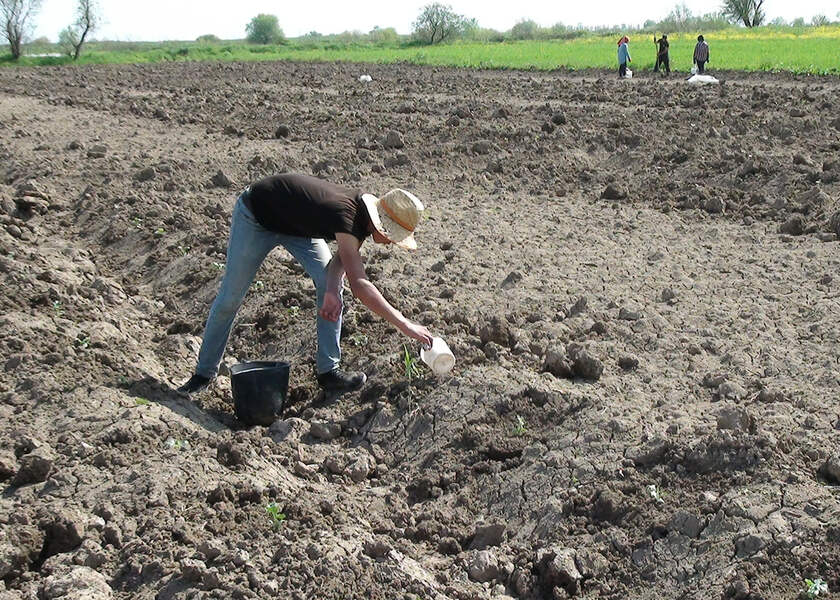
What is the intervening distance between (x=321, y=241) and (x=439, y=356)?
1.21 m

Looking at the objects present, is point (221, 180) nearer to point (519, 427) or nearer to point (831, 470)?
point (519, 427)

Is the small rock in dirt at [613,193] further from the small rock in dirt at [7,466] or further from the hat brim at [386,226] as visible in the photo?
the small rock in dirt at [7,466]

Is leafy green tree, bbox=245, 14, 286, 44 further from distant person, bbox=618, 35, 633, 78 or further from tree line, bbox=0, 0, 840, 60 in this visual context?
distant person, bbox=618, 35, 633, 78

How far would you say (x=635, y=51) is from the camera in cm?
3366

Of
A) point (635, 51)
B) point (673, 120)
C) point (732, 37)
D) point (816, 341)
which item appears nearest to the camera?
point (816, 341)

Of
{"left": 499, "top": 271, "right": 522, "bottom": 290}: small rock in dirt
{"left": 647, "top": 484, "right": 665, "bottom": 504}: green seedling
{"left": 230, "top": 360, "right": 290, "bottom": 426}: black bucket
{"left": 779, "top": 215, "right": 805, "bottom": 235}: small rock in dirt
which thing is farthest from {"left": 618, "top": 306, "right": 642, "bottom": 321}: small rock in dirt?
{"left": 779, "top": 215, "right": 805, "bottom": 235}: small rock in dirt

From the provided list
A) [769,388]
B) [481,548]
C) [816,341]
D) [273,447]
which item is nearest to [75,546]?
[273,447]

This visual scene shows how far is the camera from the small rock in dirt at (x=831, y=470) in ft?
14.4

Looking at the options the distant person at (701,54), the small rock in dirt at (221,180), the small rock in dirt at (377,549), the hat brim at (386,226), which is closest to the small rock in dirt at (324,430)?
the hat brim at (386,226)

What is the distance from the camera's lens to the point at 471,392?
220 inches

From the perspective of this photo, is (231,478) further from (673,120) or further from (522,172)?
(673,120)

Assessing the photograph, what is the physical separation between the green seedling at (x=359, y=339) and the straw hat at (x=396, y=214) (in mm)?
1598

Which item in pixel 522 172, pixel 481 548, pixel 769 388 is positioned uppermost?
pixel 522 172

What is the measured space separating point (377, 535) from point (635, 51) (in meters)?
31.6
